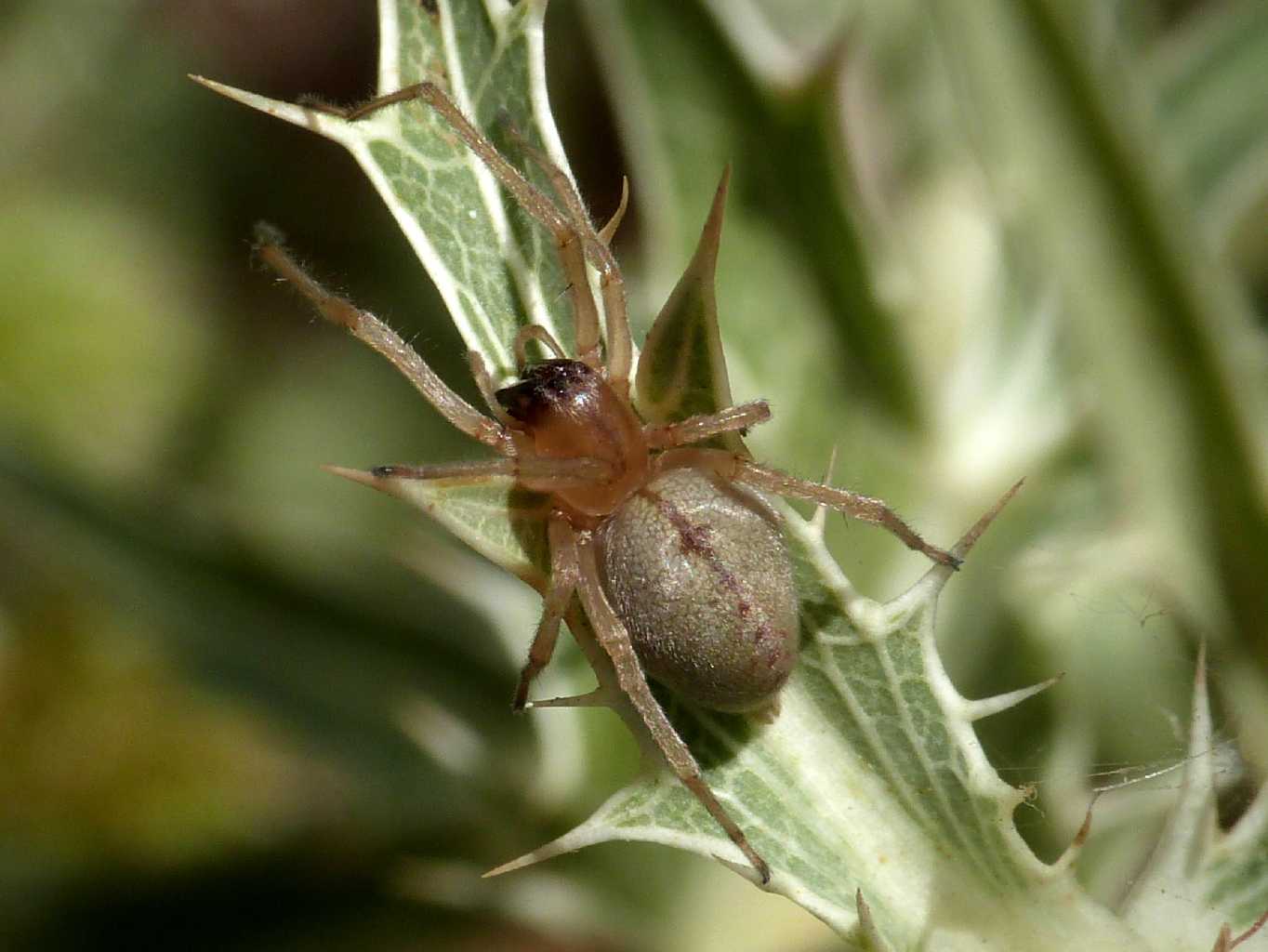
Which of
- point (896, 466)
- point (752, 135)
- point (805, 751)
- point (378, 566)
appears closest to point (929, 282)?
point (896, 466)

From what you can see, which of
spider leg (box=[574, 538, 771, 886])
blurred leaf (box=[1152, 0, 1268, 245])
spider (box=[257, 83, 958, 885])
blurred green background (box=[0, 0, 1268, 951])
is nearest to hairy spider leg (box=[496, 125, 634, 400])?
spider (box=[257, 83, 958, 885])

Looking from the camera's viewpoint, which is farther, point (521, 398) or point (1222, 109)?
point (1222, 109)

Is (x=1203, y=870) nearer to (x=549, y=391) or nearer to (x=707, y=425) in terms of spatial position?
(x=707, y=425)

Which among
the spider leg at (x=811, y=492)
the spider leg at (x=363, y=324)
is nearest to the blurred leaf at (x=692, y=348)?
the spider leg at (x=811, y=492)

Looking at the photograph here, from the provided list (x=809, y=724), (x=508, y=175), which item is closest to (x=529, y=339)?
(x=508, y=175)

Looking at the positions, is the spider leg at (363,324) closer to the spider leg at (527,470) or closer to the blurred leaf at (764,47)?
the spider leg at (527,470)
